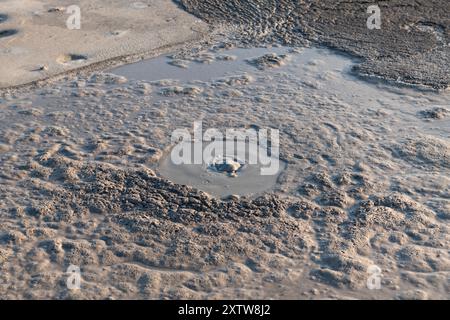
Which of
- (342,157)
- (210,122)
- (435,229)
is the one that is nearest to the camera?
(435,229)

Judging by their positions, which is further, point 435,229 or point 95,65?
point 95,65

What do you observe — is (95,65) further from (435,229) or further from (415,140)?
(435,229)

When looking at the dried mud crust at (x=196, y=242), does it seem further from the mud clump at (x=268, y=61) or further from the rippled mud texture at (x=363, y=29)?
the rippled mud texture at (x=363, y=29)

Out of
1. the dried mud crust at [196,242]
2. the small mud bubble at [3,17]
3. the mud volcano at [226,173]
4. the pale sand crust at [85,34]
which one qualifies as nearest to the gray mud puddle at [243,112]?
the mud volcano at [226,173]

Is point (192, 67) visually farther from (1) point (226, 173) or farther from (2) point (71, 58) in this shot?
(1) point (226, 173)

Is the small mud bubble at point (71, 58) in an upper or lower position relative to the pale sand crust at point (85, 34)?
lower

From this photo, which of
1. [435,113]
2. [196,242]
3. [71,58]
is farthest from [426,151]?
[71,58]

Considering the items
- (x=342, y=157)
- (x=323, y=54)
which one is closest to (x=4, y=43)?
(x=323, y=54)
